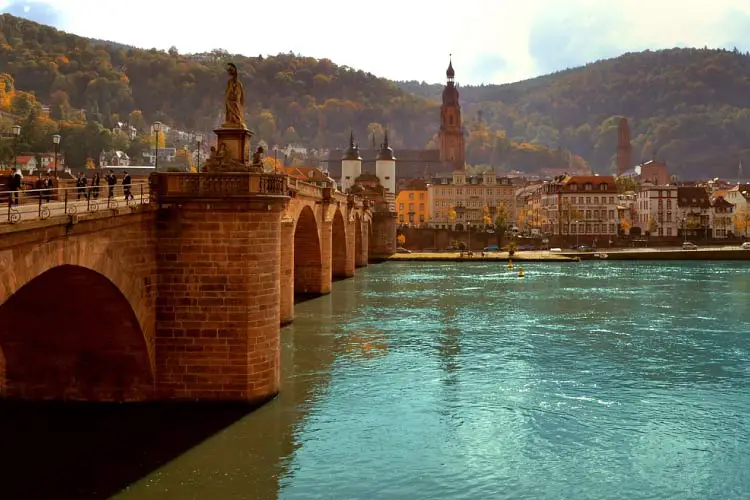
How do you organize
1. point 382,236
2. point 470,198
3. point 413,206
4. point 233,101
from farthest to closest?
point 413,206, point 470,198, point 382,236, point 233,101

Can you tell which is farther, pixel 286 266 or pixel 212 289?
pixel 286 266

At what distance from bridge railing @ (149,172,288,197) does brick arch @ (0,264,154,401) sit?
11.4ft

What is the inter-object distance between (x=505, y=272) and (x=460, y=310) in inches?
1393

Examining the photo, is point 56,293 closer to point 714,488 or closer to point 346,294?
point 714,488

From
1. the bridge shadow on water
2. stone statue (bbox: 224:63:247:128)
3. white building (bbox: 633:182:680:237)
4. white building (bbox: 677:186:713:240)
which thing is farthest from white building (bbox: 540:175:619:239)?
the bridge shadow on water

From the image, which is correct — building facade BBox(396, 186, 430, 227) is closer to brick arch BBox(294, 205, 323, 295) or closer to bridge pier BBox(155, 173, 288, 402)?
brick arch BBox(294, 205, 323, 295)

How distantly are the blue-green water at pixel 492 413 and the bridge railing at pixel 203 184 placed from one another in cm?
638

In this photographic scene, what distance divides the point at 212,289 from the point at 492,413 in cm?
933

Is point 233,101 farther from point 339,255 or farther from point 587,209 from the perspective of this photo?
point 587,209

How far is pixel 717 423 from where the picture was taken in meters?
24.4

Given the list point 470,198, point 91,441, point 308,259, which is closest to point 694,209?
point 470,198

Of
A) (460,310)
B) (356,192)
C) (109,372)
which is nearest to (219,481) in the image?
(109,372)

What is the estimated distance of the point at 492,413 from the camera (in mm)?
25062

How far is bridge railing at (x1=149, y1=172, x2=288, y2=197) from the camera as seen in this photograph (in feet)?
75.7
